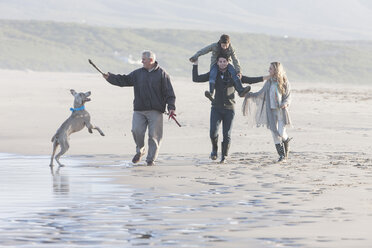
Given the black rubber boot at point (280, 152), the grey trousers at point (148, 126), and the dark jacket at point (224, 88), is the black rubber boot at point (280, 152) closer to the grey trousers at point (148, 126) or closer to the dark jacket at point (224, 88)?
the dark jacket at point (224, 88)

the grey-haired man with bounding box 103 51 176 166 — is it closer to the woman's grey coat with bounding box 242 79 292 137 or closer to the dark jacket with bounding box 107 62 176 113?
the dark jacket with bounding box 107 62 176 113

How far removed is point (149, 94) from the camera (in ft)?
44.8

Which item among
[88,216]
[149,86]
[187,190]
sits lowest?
[88,216]

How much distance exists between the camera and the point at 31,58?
6769cm

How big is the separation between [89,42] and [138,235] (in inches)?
2934

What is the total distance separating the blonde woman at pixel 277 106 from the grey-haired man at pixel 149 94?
1402 mm

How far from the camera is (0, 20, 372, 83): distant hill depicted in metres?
68.0

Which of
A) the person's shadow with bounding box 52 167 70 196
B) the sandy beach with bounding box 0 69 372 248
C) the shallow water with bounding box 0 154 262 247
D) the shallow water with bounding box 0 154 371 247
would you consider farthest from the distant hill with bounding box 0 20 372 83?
the shallow water with bounding box 0 154 262 247

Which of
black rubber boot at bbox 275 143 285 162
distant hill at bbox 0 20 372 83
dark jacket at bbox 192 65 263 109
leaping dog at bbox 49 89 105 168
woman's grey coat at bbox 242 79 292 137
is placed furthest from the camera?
distant hill at bbox 0 20 372 83

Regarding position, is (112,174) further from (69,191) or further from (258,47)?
(258,47)

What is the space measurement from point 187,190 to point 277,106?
3.62 meters

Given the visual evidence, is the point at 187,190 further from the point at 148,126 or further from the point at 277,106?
the point at 277,106

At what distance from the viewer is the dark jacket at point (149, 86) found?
13633 millimetres

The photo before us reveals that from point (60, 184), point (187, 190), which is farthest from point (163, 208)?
point (60, 184)
